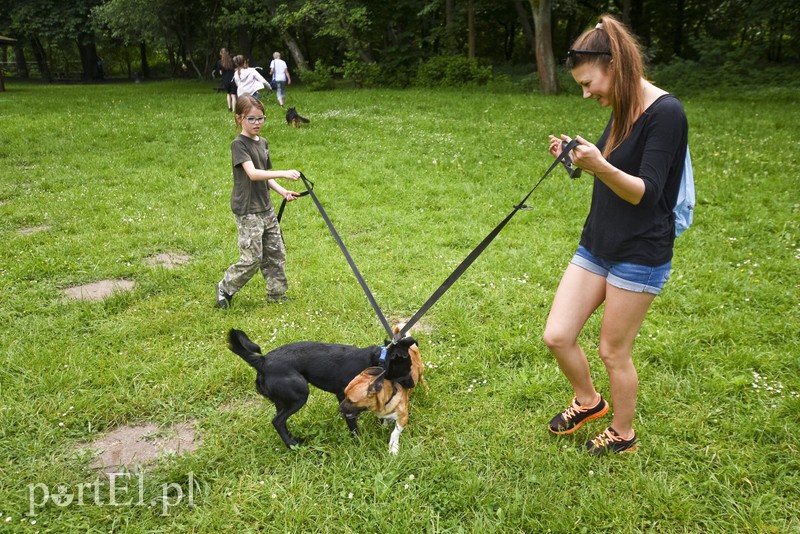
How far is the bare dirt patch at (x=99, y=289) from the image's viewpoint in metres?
5.48

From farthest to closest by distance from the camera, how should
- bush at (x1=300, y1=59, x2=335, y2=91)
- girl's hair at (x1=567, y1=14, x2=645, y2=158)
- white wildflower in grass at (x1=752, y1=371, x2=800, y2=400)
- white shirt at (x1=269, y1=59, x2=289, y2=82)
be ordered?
1. bush at (x1=300, y1=59, x2=335, y2=91)
2. white shirt at (x1=269, y1=59, x2=289, y2=82)
3. white wildflower in grass at (x1=752, y1=371, x2=800, y2=400)
4. girl's hair at (x1=567, y1=14, x2=645, y2=158)

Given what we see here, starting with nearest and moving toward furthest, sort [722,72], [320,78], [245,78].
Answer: [245,78] → [722,72] → [320,78]

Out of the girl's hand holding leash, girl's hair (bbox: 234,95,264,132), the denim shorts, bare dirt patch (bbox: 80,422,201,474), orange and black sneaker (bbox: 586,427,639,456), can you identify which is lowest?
orange and black sneaker (bbox: 586,427,639,456)

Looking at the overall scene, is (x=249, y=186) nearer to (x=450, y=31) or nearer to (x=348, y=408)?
(x=348, y=408)

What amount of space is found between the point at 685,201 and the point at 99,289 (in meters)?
5.71

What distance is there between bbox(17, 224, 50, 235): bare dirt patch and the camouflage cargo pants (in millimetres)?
3980

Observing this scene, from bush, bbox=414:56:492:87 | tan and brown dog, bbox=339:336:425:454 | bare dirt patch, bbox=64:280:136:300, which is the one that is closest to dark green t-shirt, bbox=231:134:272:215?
bare dirt patch, bbox=64:280:136:300

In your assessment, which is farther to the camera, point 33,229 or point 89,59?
point 89,59

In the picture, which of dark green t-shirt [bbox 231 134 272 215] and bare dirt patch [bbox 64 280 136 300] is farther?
bare dirt patch [bbox 64 280 136 300]

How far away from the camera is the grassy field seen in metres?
2.93

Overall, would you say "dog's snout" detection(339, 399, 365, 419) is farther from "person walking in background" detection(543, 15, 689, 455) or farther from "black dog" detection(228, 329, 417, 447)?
"person walking in background" detection(543, 15, 689, 455)

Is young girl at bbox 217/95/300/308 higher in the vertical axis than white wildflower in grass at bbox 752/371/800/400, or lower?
higher

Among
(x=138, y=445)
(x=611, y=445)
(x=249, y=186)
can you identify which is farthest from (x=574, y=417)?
(x=249, y=186)

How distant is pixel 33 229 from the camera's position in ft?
24.4
